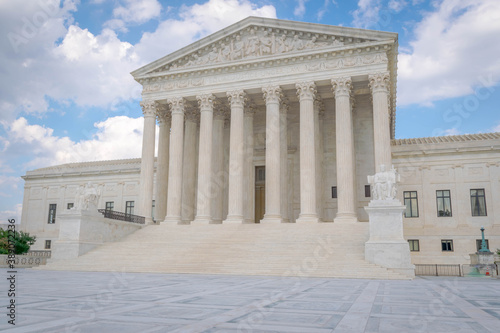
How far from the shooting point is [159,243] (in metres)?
30.6

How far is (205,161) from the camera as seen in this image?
37.5m

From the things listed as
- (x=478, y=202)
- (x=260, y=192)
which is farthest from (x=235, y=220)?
(x=478, y=202)

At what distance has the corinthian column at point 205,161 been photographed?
36.6 metres

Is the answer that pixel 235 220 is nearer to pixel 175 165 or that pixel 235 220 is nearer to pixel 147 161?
pixel 175 165

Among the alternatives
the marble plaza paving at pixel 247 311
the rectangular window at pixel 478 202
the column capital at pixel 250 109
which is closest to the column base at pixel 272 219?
the column capital at pixel 250 109

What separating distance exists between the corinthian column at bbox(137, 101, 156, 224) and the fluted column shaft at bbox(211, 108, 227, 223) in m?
5.73

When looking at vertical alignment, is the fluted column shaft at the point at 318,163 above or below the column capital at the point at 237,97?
below

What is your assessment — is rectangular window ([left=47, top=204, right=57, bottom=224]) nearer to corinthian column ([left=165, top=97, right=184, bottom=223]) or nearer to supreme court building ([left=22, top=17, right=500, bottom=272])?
supreme court building ([left=22, top=17, right=500, bottom=272])

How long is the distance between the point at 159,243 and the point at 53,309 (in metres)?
21.6

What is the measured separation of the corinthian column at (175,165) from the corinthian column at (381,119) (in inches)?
674

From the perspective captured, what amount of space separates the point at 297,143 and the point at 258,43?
1054 centimetres

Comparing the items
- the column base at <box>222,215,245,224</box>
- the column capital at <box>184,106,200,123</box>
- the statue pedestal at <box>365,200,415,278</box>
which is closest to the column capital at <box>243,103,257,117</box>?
the column capital at <box>184,106,200,123</box>

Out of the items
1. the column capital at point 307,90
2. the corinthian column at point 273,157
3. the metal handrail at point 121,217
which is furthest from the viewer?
the column capital at point 307,90

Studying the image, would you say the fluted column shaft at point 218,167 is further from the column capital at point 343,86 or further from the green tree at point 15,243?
the green tree at point 15,243
